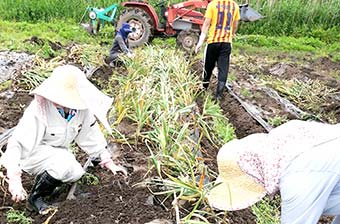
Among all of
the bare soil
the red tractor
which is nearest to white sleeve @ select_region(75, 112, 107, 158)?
the bare soil

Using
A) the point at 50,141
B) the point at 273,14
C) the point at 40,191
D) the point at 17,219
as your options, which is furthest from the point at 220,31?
the point at 273,14

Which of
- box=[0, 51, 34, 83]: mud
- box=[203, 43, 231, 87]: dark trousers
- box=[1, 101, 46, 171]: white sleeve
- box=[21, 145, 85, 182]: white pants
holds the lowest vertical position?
box=[0, 51, 34, 83]: mud

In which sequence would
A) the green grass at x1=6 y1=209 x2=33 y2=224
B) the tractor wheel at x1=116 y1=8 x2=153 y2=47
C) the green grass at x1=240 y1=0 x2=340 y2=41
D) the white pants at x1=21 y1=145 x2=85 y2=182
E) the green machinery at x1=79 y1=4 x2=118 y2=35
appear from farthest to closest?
the green grass at x1=240 y1=0 x2=340 y2=41 → the green machinery at x1=79 y1=4 x2=118 y2=35 → the tractor wheel at x1=116 y1=8 x2=153 y2=47 → the white pants at x1=21 y1=145 x2=85 y2=182 → the green grass at x1=6 y1=209 x2=33 y2=224

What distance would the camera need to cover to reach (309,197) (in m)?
2.36

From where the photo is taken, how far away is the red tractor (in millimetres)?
12047

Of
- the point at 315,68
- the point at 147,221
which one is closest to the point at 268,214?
the point at 147,221

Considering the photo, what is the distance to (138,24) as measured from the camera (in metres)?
12.2

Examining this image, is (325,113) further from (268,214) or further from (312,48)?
(312,48)

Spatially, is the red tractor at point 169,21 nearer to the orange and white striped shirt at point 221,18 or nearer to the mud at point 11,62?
the mud at point 11,62

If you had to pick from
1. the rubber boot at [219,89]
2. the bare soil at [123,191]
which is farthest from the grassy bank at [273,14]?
the bare soil at [123,191]

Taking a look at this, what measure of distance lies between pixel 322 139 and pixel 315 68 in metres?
9.14

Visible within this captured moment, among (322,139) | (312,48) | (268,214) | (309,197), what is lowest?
(312,48)

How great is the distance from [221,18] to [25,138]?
15.6 ft

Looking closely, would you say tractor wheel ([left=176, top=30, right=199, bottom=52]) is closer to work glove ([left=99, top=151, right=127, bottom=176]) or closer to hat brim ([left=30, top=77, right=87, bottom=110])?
work glove ([left=99, top=151, right=127, bottom=176])
